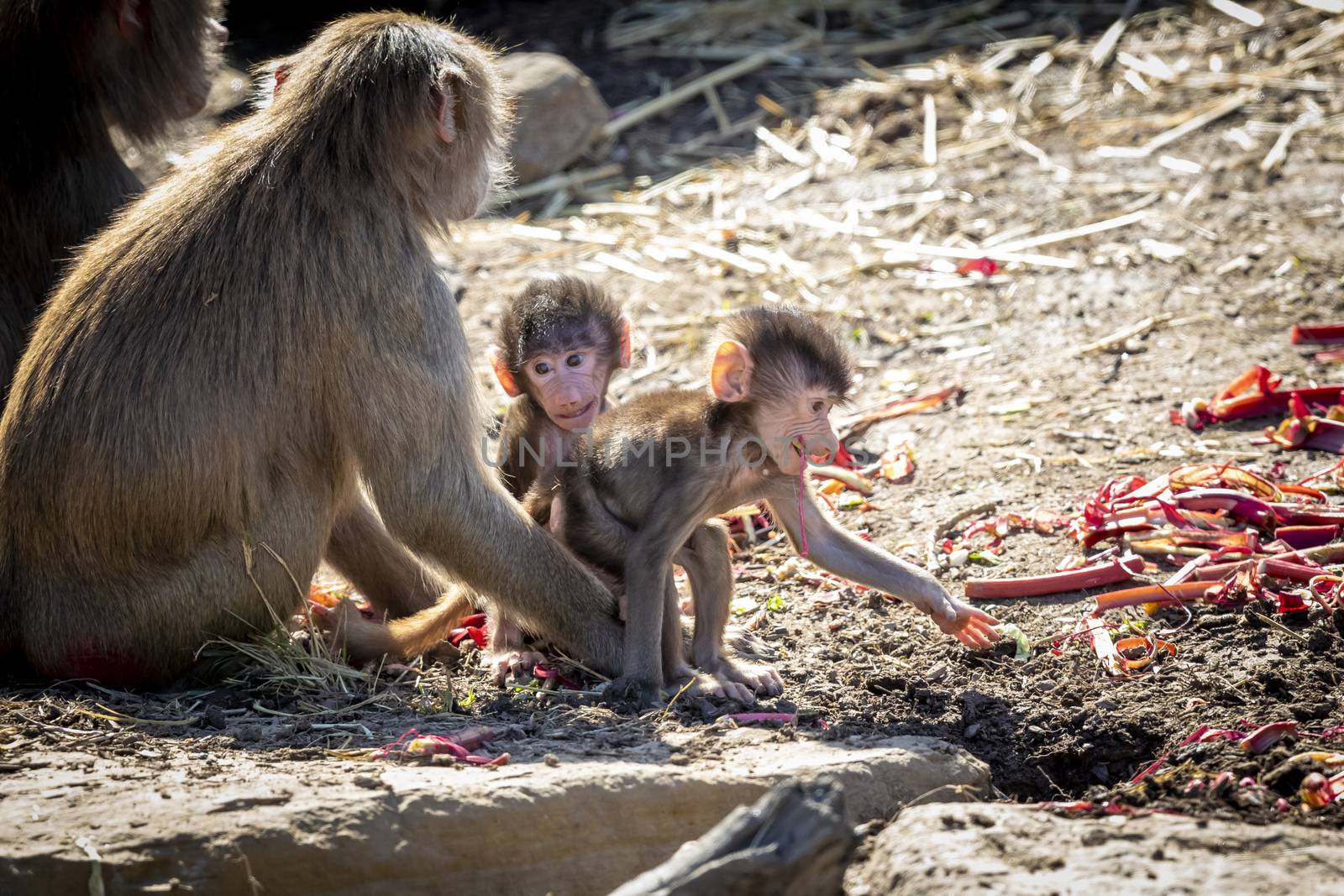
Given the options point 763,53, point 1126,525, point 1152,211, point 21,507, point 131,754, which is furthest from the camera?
point 763,53

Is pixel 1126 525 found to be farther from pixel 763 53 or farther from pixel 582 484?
pixel 763 53

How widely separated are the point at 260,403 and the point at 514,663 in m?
1.33

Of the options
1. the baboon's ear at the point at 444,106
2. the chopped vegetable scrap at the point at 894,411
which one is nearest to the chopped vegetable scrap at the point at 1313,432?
the chopped vegetable scrap at the point at 894,411

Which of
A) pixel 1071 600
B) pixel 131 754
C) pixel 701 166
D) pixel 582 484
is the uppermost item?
pixel 701 166

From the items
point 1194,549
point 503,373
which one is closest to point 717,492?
point 503,373

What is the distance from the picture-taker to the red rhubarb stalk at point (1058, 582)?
5.13 metres

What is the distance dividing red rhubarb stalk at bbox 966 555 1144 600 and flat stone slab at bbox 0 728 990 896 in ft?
4.52

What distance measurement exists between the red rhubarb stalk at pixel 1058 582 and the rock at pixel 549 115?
610 centimetres

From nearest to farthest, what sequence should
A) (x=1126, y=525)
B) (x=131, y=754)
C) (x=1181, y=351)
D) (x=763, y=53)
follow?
(x=131, y=754) < (x=1126, y=525) < (x=1181, y=351) < (x=763, y=53)

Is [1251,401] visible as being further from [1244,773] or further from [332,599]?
[332,599]

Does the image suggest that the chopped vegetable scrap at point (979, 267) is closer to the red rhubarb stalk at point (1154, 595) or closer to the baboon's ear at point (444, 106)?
the red rhubarb stalk at point (1154, 595)

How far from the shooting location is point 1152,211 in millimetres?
8305

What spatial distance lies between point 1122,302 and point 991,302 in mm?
741

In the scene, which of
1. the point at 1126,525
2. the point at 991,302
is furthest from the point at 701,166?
the point at 1126,525
